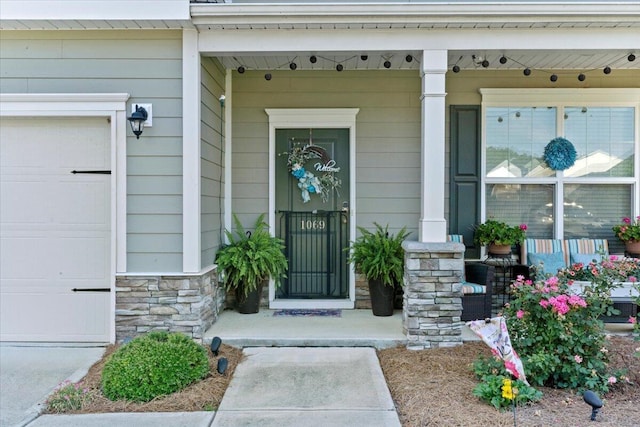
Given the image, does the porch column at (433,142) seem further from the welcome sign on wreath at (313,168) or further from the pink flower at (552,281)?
the welcome sign on wreath at (313,168)

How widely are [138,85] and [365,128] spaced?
94.4 inches

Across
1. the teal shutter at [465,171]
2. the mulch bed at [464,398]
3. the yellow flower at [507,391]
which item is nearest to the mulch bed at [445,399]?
the mulch bed at [464,398]

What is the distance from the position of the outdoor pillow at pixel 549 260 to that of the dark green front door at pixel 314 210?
2.03 m

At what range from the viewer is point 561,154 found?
200 inches

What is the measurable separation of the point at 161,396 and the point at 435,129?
9.93 ft

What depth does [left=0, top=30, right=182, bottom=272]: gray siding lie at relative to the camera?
4.02 m

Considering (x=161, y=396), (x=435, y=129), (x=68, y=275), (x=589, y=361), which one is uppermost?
(x=435, y=129)

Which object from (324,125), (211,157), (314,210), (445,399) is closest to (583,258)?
(445,399)

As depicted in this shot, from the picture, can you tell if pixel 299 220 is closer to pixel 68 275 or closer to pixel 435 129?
pixel 435 129

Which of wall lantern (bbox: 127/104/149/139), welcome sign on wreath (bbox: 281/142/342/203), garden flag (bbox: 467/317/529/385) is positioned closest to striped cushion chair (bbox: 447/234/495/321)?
garden flag (bbox: 467/317/529/385)

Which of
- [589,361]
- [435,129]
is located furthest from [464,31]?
[589,361]

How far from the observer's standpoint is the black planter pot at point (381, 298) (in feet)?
15.4

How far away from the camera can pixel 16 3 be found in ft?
12.6

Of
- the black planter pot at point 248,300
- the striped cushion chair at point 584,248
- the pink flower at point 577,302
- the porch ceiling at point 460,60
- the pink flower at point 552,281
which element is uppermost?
the porch ceiling at point 460,60
